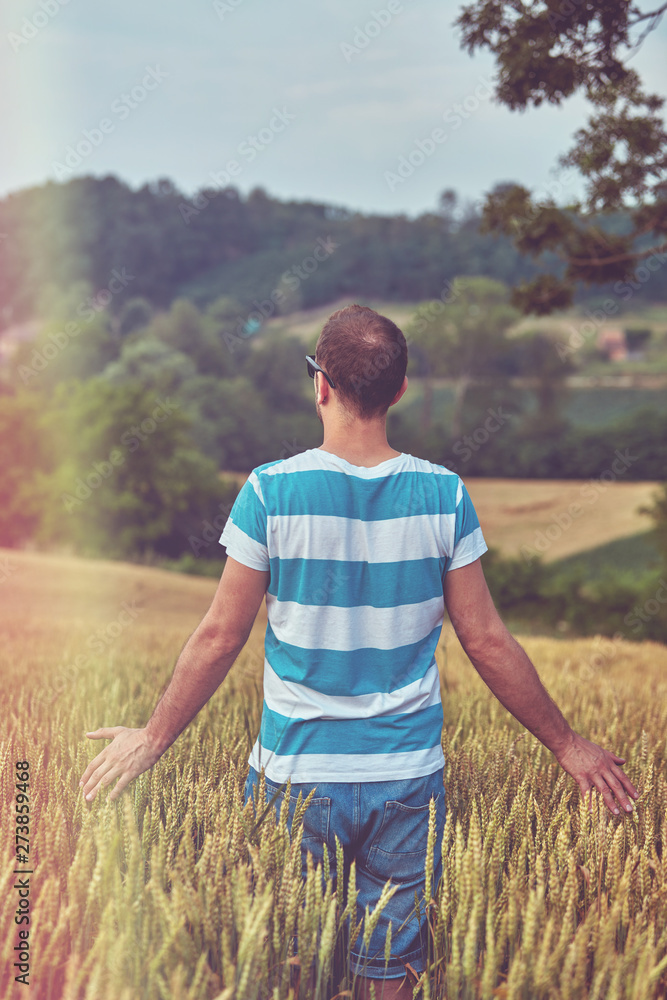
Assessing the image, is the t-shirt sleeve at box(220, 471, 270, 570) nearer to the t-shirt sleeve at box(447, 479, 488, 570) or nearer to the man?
the man

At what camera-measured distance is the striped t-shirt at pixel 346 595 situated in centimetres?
197

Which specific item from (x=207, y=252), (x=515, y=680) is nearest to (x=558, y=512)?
(x=515, y=680)

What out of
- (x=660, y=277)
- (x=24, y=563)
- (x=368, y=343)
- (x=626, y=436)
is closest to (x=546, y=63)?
(x=368, y=343)

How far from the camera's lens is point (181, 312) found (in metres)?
70.3

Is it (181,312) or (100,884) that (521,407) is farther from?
(100,884)

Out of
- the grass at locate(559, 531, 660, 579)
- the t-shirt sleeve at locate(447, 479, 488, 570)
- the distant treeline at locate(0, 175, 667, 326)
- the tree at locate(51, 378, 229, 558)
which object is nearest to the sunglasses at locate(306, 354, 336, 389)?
the t-shirt sleeve at locate(447, 479, 488, 570)

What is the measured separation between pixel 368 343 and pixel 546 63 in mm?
8086

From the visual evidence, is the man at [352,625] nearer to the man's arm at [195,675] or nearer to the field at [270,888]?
the man's arm at [195,675]

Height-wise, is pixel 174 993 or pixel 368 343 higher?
pixel 368 343

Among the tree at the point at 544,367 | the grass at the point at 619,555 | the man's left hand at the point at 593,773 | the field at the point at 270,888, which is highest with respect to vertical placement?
the tree at the point at 544,367

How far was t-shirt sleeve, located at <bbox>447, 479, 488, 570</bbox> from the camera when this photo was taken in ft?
6.84

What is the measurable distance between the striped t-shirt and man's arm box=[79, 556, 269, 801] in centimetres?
7

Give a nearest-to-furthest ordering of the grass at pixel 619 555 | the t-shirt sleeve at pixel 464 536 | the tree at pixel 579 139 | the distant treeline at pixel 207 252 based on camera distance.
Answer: the t-shirt sleeve at pixel 464 536 < the tree at pixel 579 139 < the grass at pixel 619 555 < the distant treeline at pixel 207 252

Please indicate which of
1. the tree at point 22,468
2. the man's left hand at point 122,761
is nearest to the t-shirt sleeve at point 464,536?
the man's left hand at point 122,761
